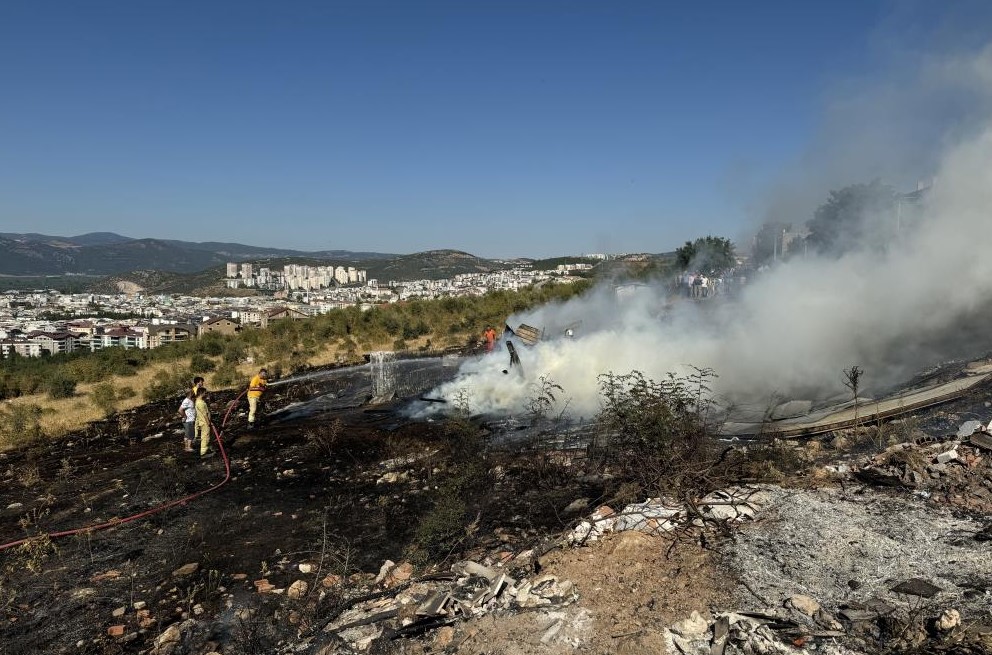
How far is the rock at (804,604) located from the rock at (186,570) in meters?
5.94

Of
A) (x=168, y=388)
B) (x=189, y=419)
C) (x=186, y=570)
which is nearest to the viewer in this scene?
(x=186, y=570)

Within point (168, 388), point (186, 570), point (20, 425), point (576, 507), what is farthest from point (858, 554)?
point (168, 388)

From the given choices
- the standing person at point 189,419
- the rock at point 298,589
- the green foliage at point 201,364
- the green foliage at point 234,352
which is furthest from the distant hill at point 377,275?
the rock at point 298,589

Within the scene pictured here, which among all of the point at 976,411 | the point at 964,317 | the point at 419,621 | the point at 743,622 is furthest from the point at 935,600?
the point at 964,317

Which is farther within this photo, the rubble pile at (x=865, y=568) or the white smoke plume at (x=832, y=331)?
the white smoke plume at (x=832, y=331)

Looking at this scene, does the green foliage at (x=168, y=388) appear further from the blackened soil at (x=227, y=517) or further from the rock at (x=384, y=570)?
the rock at (x=384, y=570)

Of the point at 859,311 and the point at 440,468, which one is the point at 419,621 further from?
the point at 859,311

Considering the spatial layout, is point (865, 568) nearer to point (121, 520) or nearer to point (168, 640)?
point (168, 640)

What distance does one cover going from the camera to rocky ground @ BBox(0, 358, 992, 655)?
4496 millimetres

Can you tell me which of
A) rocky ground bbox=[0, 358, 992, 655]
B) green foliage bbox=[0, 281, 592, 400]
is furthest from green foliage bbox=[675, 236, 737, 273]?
rocky ground bbox=[0, 358, 992, 655]

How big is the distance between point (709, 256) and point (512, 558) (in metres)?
23.0

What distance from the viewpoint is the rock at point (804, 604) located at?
14.8 ft

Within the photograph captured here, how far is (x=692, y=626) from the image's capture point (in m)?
4.37

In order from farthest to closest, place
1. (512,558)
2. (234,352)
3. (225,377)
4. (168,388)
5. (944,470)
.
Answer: (234,352) < (225,377) < (168,388) < (944,470) < (512,558)
